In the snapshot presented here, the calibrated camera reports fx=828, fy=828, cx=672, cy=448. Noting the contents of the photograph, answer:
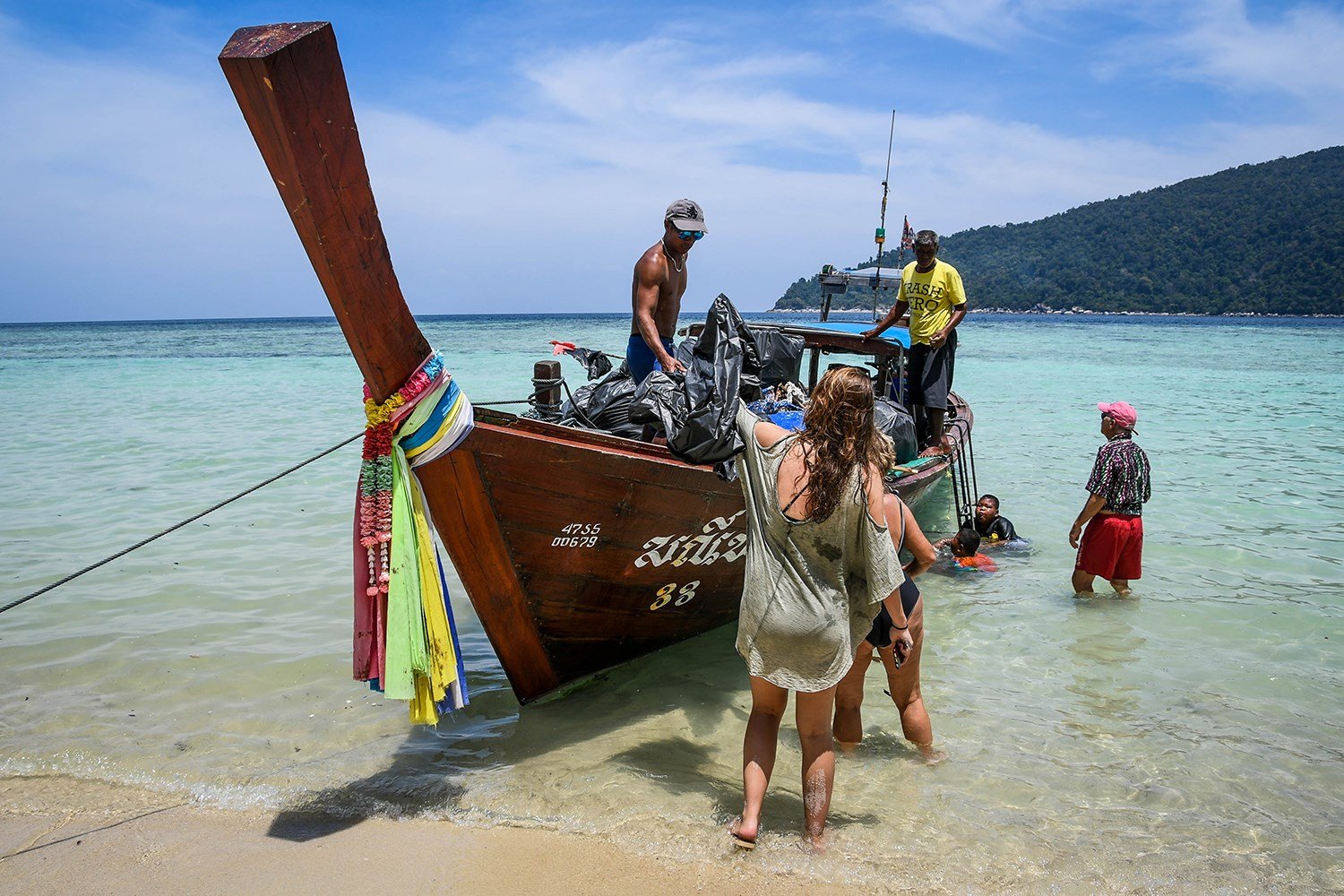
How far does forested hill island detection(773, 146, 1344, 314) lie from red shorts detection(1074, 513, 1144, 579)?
209ft

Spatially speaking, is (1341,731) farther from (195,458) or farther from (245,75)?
(195,458)

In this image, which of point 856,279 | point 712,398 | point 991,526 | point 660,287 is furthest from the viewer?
point 856,279

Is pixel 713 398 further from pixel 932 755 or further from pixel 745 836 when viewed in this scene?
pixel 932 755

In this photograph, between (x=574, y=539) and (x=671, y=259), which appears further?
(x=671, y=259)

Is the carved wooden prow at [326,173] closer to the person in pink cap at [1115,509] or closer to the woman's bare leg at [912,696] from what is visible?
the woman's bare leg at [912,696]

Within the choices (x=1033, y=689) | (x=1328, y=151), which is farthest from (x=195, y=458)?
(x=1328, y=151)

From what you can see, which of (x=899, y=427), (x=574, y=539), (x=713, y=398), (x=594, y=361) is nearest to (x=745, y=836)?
(x=574, y=539)

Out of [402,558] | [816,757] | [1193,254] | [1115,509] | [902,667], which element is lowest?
[816,757]

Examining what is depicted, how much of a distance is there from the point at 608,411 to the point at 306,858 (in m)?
2.43

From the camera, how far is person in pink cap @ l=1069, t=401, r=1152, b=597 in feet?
18.0

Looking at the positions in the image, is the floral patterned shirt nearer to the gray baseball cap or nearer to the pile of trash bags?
the pile of trash bags

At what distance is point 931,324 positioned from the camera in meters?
6.98

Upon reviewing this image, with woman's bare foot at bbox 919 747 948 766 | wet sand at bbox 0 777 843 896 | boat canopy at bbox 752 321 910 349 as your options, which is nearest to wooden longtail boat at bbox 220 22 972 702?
wet sand at bbox 0 777 843 896

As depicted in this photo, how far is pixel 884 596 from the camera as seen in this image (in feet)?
9.41
